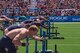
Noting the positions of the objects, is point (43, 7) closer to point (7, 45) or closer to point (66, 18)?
point (66, 18)

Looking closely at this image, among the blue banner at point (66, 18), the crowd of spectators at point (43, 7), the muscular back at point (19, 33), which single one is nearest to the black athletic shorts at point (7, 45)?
the muscular back at point (19, 33)

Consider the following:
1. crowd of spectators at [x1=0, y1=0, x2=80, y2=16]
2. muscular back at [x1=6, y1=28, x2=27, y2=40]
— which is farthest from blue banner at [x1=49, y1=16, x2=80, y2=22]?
muscular back at [x1=6, y1=28, x2=27, y2=40]

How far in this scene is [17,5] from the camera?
2034 inches

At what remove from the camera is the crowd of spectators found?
49375mm

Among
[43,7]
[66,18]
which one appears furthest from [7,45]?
[66,18]

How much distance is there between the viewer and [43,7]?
51.2 meters

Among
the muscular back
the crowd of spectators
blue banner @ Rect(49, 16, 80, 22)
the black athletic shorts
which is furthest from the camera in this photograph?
blue banner @ Rect(49, 16, 80, 22)

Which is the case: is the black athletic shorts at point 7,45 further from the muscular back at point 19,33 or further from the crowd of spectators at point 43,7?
the crowd of spectators at point 43,7

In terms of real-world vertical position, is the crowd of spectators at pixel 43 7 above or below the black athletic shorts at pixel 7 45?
below

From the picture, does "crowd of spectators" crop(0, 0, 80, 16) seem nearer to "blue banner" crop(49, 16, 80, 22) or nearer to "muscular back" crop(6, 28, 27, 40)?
"blue banner" crop(49, 16, 80, 22)

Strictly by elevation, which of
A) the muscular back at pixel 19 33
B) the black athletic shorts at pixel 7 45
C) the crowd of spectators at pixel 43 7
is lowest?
the crowd of spectators at pixel 43 7

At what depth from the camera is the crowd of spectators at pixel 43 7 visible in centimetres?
4938

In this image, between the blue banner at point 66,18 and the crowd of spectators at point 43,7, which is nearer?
the crowd of spectators at point 43,7

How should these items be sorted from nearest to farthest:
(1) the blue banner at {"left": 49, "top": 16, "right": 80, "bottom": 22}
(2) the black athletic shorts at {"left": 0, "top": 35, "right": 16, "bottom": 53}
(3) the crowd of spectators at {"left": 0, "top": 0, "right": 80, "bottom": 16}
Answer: (2) the black athletic shorts at {"left": 0, "top": 35, "right": 16, "bottom": 53} < (3) the crowd of spectators at {"left": 0, "top": 0, "right": 80, "bottom": 16} < (1) the blue banner at {"left": 49, "top": 16, "right": 80, "bottom": 22}
